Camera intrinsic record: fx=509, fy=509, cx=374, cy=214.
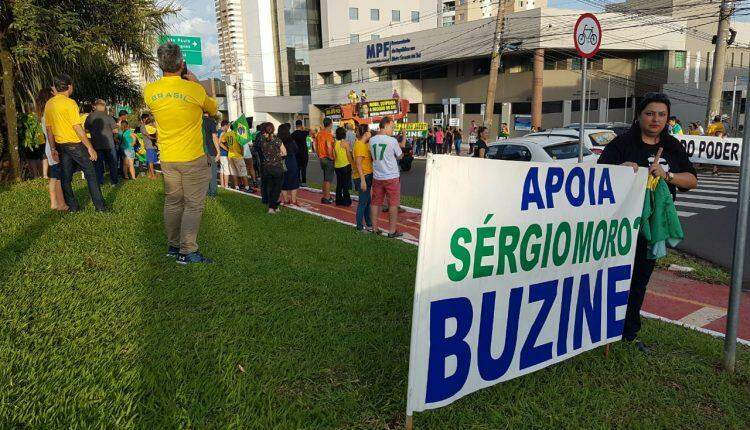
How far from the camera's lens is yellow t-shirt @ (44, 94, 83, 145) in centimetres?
627

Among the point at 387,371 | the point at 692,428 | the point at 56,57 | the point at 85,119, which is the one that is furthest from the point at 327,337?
the point at 56,57

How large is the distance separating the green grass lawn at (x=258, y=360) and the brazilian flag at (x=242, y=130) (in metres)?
7.28

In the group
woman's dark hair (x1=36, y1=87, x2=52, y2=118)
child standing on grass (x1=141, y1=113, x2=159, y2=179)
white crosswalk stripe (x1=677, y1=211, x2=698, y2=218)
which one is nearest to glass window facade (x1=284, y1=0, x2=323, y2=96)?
child standing on grass (x1=141, y1=113, x2=159, y2=179)

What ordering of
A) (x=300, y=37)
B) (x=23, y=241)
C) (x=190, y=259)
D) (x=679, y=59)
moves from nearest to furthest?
(x=190, y=259), (x=23, y=241), (x=679, y=59), (x=300, y=37)

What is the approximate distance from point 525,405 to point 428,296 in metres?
0.93

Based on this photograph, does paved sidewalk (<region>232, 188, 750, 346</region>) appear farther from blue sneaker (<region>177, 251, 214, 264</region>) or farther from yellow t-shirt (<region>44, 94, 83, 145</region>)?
yellow t-shirt (<region>44, 94, 83, 145</region>)

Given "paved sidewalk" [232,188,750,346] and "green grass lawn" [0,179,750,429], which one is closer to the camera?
"green grass lawn" [0,179,750,429]

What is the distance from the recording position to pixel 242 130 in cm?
1194

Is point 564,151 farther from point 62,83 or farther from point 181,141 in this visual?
point 62,83

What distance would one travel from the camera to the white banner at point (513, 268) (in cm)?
227

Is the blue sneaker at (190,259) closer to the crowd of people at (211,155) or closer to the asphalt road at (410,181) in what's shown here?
the crowd of people at (211,155)

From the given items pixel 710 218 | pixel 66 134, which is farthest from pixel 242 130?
pixel 710 218

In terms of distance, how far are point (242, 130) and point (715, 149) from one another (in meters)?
10.2

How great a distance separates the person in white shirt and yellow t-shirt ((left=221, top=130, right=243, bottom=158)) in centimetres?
578
